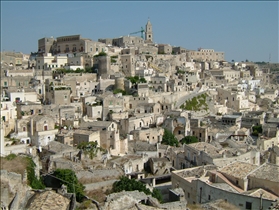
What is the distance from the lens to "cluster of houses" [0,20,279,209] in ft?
48.3

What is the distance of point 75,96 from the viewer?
29.7 meters

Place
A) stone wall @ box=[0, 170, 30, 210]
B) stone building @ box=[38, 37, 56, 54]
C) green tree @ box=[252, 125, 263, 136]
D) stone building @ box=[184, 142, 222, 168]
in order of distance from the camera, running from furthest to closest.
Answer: stone building @ box=[38, 37, 56, 54]
green tree @ box=[252, 125, 263, 136]
stone building @ box=[184, 142, 222, 168]
stone wall @ box=[0, 170, 30, 210]

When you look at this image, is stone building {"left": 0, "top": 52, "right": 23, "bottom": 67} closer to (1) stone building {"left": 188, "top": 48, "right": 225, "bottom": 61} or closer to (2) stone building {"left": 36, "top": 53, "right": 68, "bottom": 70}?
(2) stone building {"left": 36, "top": 53, "right": 68, "bottom": 70}

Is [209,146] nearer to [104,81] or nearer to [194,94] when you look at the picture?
[104,81]

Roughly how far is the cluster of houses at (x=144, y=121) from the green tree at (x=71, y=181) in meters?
1.12

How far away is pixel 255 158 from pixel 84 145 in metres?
8.61

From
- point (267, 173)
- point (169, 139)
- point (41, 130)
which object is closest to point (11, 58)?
point (41, 130)

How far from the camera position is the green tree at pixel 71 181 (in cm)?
1370

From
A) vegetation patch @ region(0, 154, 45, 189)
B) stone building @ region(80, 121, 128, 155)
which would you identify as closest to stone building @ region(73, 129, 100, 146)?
stone building @ region(80, 121, 128, 155)

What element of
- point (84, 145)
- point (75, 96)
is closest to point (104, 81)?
point (75, 96)

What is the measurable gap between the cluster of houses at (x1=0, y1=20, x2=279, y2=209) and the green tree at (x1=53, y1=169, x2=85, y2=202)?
1120mm

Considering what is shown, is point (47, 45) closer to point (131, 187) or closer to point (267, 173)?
point (131, 187)

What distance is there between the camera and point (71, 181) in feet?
47.6

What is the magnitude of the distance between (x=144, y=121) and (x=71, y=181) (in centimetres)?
1267
